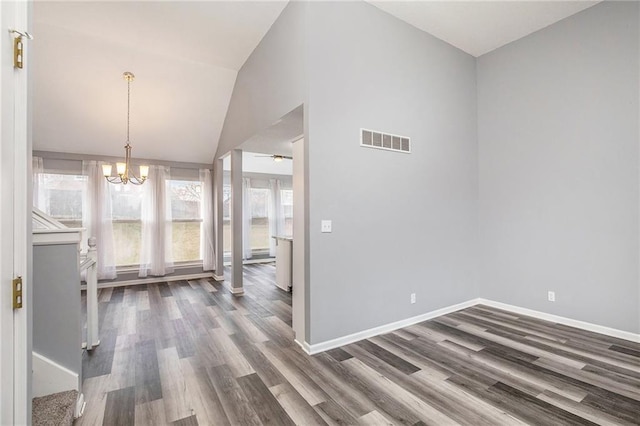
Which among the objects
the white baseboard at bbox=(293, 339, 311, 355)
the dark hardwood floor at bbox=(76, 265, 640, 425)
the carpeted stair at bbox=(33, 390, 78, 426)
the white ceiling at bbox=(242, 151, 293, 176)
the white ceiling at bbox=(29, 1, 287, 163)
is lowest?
the dark hardwood floor at bbox=(76, 265, 640, 425)

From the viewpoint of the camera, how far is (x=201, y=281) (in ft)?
19.8

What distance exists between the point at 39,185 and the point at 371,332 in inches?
238

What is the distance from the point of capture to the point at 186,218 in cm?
641

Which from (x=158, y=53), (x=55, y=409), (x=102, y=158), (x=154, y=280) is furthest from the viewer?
(x=154, y=280)

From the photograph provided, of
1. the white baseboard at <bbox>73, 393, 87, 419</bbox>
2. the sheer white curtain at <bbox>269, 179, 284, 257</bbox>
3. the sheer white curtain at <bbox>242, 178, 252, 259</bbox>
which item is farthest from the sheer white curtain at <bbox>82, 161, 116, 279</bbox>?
the white baseboard at <bbox>73, 393, 87, 419</bbox>

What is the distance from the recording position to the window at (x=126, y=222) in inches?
225

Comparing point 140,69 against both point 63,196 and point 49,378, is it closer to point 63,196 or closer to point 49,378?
point 63,196

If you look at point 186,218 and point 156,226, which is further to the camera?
point 186,218

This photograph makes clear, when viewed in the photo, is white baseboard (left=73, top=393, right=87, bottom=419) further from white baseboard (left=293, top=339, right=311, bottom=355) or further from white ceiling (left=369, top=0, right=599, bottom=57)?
white ceiling (left=369, top=0, right=599, bottom=57)

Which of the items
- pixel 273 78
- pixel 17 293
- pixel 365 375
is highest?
pixel 273 78

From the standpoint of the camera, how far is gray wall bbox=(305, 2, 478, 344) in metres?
2.93

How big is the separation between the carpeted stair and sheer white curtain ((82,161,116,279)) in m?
4.26

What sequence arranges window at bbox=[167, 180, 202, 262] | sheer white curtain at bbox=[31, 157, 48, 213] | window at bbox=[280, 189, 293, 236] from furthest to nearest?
window at bbox=[280, 189, 293, 236] → window at bbox=[167, 180, 202, 262] → sheer white curtain at bbox=[31, 157, 48, 213]

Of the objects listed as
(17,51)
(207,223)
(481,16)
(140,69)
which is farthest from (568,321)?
(140,69)
